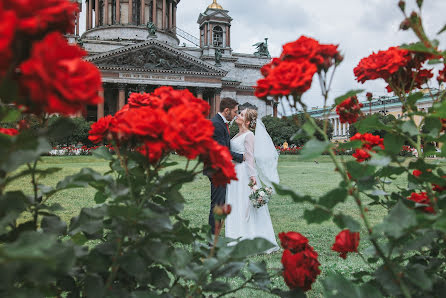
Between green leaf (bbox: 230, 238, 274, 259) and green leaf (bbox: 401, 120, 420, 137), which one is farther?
green leaf (bbox: 401, 120, 420, 137)

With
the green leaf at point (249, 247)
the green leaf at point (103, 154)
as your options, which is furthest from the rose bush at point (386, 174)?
the green leaf at point (103, 154)

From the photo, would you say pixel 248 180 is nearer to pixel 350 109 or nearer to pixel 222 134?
pixel 222 134

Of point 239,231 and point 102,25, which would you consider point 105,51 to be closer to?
point 102,25

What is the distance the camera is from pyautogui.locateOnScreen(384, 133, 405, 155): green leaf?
1284 mm

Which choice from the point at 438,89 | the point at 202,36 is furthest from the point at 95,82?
the point at 202,36

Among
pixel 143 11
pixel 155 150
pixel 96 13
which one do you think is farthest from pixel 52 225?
pixel 96 13

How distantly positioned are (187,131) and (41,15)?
0.41 metres

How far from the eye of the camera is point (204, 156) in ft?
3.52

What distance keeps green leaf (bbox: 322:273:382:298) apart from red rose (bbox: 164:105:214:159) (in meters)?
0.56

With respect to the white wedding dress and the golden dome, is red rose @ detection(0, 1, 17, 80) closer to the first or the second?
the white wedding dress

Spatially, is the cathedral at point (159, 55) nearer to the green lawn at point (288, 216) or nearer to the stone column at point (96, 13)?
the stone column at point (96, 13)

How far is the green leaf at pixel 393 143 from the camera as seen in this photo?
1.28m

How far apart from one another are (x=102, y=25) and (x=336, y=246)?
129 feet

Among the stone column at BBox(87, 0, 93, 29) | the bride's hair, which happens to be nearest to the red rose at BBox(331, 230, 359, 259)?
the bride's hair
